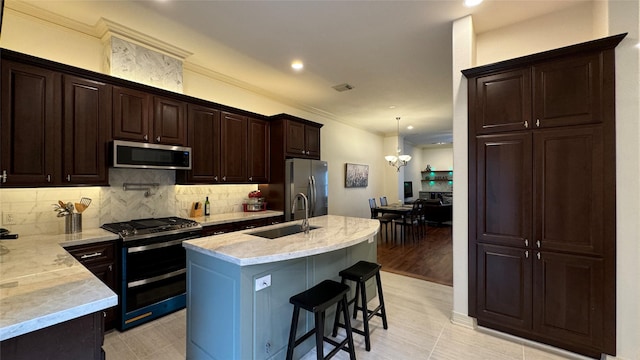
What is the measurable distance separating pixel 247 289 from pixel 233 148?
8.82 ft

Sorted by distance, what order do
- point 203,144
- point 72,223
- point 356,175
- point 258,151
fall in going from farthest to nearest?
point 356,175
point 258,151
point 203,144
point 72,223

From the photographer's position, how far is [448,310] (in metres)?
2.97

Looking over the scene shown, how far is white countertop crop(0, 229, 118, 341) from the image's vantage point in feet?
3.23

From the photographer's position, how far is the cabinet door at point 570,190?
2.11 meters

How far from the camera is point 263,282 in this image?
1.81 m

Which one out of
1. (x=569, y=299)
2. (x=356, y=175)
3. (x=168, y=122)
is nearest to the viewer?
(x=569, y=299)

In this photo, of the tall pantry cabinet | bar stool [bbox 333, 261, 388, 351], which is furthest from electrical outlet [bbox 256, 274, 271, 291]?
the tall pantry cabinet

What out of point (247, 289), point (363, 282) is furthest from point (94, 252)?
point (363, 282)

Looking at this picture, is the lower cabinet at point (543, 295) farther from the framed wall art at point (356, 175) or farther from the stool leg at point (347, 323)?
the framed wall art at point (356, 175)

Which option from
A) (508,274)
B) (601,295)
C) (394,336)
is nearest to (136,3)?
(394,336)

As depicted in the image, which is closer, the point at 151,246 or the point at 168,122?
the point at 151,246

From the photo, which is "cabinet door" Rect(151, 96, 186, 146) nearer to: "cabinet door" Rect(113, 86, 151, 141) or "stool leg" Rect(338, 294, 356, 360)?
"cabinet door" Rect(113, 86, 151, 141)

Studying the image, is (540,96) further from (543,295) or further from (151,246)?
(151,246)

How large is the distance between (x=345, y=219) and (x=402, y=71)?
96.7 inches
